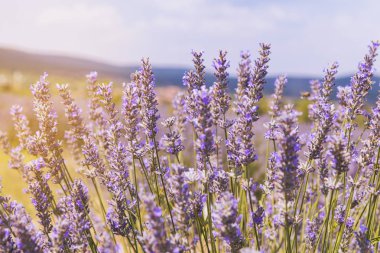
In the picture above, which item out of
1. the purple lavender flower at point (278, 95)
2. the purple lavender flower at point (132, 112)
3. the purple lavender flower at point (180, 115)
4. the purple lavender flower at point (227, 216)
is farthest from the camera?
the purple lavender flower at point (180, 115)

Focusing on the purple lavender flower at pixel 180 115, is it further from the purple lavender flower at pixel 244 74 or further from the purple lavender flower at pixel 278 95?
the purple lavender flower at pixel 244 74

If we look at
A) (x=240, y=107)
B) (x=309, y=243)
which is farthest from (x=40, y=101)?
(x=309, y=243)

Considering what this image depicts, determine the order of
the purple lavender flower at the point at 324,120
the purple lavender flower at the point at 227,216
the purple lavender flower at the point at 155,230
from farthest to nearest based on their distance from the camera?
the purple lavender flower at the point at 324,120
the purple lavender flower at the point at 227,216
the purple lavender flower at the point at 155,230

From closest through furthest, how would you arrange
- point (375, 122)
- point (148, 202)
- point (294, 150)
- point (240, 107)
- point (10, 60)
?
point (148, 202)
point (294, 150)
point (240, 107)
point (375, 122)
point (10, 60)

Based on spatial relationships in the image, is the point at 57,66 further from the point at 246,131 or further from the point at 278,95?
the point at 246,131

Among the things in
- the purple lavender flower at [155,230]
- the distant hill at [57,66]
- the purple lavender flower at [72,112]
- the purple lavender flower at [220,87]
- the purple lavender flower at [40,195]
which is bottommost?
the distant hill at [57,66]

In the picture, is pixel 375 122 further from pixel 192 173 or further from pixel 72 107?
pixel 72 107

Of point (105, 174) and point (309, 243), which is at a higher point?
point (105, 174)

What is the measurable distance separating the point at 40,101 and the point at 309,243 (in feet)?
6.83

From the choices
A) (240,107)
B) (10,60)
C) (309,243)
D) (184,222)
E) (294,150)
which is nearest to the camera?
(294,150)

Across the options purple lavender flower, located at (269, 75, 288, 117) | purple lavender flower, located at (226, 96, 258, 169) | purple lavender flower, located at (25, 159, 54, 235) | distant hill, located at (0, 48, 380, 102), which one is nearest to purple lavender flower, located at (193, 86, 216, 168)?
purple lavender flower, located at (226, 96, 258, 169)

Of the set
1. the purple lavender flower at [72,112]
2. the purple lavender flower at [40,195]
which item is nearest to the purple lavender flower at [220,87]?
the purple lavender flower at [72,112]

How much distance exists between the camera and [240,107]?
248 centimetres

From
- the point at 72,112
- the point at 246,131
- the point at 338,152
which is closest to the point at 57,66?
the point at 72,112
